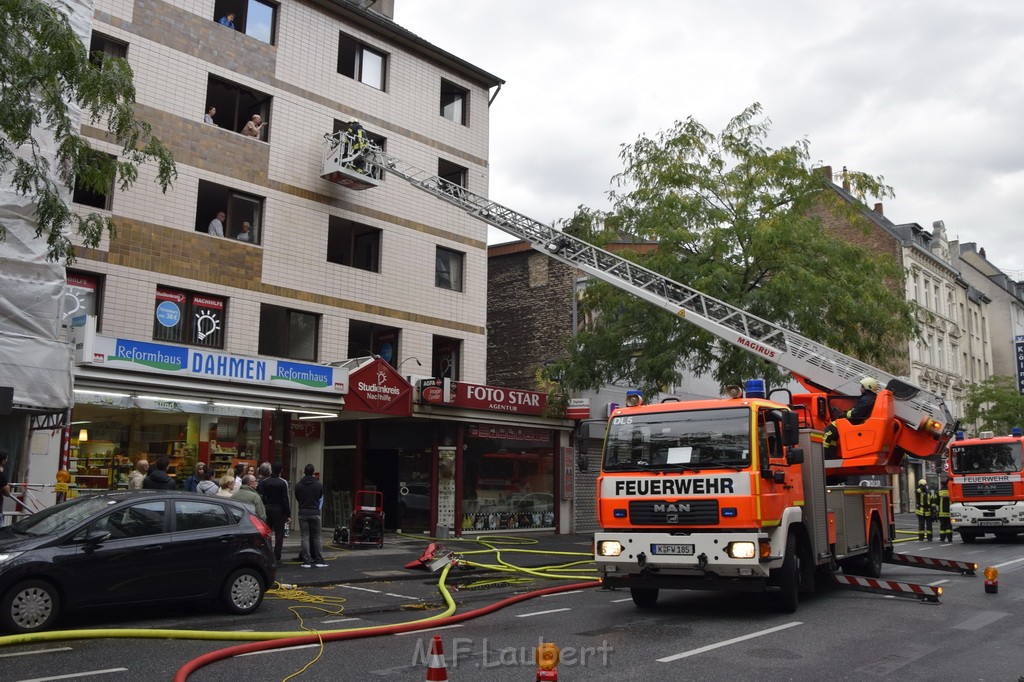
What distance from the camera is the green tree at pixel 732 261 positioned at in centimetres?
2017

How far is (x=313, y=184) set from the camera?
22000 millimetres

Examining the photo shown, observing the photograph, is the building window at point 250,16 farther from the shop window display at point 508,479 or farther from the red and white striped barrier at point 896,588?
the red and white striped barrier at point 896,588

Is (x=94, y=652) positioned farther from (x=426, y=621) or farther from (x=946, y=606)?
(x=946, y=606)

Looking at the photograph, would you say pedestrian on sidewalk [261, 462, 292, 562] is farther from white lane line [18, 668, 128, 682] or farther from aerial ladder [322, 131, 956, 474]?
aerial ladder [322, 131, 956, 474]

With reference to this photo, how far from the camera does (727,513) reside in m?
10.1

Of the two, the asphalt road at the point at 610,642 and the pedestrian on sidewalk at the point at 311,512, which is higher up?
the pedestrian on sidewalk at the point at 311,512

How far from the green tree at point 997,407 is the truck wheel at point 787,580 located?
3666cm

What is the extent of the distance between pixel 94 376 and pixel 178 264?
3972 mm

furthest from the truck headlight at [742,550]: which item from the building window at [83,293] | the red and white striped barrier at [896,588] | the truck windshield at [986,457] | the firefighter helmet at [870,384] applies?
the truck windshield at [986,457]

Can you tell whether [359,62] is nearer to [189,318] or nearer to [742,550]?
[189,318]

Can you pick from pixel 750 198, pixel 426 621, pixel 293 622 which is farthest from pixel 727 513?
pixel 750 198

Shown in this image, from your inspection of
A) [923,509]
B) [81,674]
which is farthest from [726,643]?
[923,509]

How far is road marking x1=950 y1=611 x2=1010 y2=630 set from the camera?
9961 millimetres

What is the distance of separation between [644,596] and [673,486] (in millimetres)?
1755
